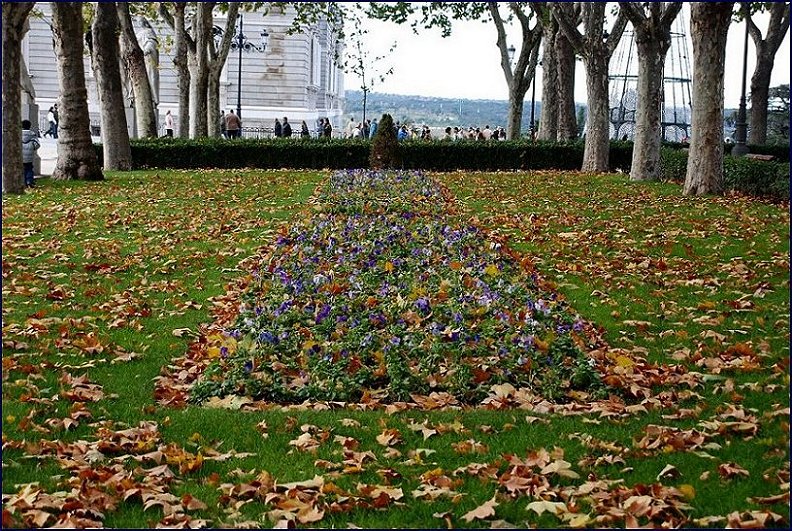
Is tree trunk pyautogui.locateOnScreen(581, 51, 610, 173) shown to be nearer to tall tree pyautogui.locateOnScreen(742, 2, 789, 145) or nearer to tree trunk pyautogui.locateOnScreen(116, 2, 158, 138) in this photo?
tall tree pyautogui.locateOnScreen(742, 2, 789, 145)

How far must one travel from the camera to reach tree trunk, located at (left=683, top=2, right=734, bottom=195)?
56.7 feet

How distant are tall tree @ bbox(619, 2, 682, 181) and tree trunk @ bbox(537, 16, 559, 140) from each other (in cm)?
649

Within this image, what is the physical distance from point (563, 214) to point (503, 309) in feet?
25.7

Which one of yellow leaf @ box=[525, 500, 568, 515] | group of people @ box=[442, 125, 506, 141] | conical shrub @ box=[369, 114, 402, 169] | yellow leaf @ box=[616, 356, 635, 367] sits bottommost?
yellow leaf @ box=[525, 500, 568, 515]

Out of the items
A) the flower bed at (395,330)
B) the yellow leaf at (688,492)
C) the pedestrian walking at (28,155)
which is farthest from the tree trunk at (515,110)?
the yellow leaf at (688,492)

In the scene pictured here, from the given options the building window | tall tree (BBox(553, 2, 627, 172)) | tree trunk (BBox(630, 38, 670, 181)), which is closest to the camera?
tree trunk (BBox(630, 38, 670, 181))

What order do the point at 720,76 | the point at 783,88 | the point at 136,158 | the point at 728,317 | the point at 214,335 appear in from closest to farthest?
1. the point at 214,335
2. the point at 728,317
3. the point at 720,76
4. the point at 136,158
5. the point at 783,88

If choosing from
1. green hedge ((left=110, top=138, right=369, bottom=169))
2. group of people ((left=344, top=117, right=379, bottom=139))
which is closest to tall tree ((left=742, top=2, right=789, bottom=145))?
green hedge ((left=110, top=138, right=369, bottom=169))

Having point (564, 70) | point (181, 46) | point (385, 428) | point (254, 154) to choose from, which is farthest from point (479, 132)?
point (385, 428)

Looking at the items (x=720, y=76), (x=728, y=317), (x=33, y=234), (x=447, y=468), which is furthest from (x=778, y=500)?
(x=720, y=76)

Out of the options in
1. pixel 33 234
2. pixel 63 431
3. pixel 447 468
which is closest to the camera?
pixel 447 468

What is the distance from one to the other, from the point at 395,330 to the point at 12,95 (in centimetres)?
1224

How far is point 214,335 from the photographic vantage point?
774cm

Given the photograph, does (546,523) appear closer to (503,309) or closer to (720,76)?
(503,309)
